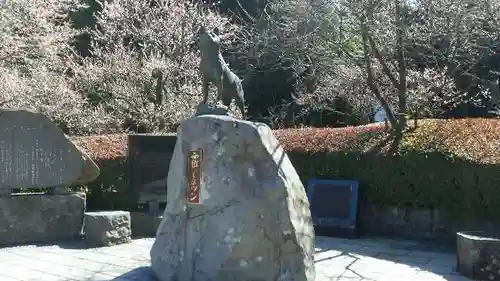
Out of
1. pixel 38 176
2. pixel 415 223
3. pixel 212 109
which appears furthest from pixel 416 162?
pixel 38 176

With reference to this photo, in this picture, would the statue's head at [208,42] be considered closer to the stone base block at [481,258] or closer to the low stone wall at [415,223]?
the stone base block at [481,258]

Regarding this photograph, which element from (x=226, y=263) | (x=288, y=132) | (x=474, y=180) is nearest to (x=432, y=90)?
(x=288, y=132)

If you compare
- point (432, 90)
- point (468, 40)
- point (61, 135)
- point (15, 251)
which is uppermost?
point (468, 40)

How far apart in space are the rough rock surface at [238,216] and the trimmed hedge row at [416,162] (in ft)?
10.5

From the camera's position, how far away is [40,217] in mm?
8492

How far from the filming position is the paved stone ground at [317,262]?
623 centimetres

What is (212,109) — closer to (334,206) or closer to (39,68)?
(334,206)

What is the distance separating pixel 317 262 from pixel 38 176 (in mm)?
4379

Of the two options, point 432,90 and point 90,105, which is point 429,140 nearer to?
point 432,90

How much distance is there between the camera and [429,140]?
8.52m

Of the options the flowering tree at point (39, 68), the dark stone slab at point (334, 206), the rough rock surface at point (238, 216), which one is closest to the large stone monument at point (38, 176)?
the rough rock surface at point (238, 216)

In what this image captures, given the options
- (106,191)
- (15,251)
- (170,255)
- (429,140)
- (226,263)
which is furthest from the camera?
(106,191)

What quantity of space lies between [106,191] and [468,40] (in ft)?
23.3

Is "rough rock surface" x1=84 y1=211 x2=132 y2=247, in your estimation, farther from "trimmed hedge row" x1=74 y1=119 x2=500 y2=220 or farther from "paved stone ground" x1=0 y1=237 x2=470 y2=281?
"trimmed hedge row" x1=74 y1=119 x2=500 y2=220
